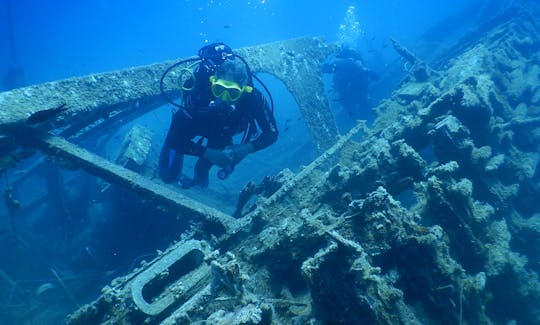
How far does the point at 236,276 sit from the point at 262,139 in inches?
167

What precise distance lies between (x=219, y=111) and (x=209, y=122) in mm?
402

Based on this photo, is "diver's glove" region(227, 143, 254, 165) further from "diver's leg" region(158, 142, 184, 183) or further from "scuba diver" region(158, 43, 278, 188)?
"diver's leg" region(158, 142, 184, 183)

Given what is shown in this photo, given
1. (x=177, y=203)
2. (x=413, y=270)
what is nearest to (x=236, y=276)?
(x=413, y=270)

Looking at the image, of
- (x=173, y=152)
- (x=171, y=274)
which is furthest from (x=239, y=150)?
(x=171, y=274)

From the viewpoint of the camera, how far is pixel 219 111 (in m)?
5.31

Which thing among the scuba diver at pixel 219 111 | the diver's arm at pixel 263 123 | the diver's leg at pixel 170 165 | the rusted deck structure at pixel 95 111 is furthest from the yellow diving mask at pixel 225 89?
the diver's leg at pixel 170 165

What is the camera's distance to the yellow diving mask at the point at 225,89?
4.95 m

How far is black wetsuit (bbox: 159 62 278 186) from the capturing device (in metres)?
5.42

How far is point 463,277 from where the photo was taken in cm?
244

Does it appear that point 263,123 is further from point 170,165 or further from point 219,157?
point 170,165

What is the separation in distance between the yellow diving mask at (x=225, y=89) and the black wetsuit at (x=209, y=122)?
0.57ft

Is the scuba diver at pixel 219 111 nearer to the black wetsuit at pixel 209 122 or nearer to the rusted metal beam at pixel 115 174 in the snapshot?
the black wetsuit at pixel 209 122

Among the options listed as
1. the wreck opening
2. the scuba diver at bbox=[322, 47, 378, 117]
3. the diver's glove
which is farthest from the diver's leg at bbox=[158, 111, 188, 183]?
the scuba diver at bbox=[322, 47, 378, 117]

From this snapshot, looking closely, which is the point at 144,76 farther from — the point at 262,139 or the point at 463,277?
the point at 463,277
